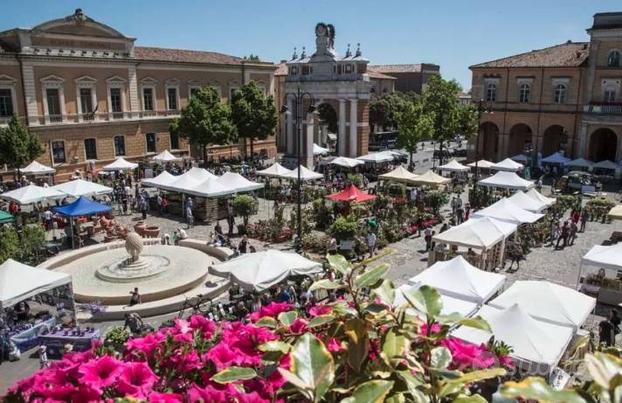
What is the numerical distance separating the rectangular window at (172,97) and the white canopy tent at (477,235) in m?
28.5

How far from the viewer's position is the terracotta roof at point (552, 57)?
3797 centimetres

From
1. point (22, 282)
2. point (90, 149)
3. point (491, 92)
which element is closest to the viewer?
point (22, 282)

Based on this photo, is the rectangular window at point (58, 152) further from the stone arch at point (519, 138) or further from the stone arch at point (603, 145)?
the stone arch at point (603, 145)

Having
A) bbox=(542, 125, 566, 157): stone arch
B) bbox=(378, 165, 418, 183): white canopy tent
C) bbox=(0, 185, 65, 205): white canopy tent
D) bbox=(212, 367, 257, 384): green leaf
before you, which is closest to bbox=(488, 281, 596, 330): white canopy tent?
bbox=(212, 367, 257, 384): green leaf

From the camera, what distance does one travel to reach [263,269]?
1275 centimetres

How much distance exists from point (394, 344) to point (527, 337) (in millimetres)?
7903

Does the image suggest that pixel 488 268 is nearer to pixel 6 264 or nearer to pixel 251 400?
pixel 6 264

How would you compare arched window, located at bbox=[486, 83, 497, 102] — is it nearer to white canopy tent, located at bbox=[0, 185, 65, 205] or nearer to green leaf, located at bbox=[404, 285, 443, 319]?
white canopy tent, located at bbox=[0, 185, 65, 205]

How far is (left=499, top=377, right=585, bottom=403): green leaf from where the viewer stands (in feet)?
5.18

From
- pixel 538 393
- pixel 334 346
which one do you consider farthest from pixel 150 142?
pixel 538 393

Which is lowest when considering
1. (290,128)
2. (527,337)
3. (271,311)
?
(527,337)

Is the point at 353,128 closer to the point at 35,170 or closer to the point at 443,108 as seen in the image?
the point at 443,108

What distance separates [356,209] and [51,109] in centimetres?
2125

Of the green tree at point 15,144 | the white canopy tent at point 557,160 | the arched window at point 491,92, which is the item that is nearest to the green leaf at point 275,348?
the green tree at point 15,144
